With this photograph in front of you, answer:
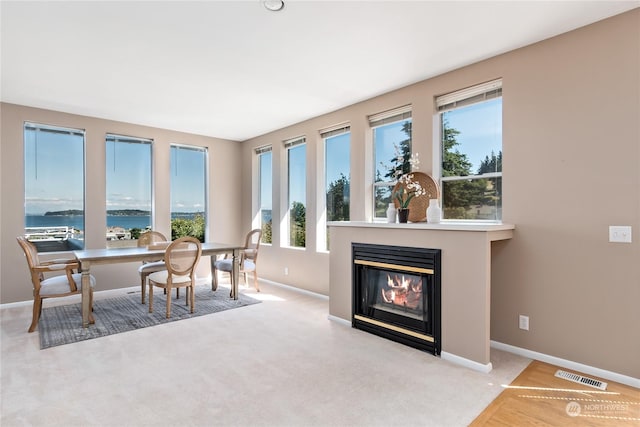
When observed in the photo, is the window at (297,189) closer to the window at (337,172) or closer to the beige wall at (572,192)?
the window at (337,172)

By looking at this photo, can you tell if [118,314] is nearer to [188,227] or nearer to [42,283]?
[42,283]

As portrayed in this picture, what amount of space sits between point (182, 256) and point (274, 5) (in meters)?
2.99

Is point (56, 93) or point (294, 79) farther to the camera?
point (56, 93)

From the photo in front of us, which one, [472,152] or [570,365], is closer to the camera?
[570,365]

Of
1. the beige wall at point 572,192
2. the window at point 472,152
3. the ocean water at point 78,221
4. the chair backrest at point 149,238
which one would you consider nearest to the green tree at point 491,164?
the window at point 472,152

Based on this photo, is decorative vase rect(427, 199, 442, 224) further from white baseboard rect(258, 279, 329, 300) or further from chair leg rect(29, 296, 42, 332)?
chair leg rect(29, 296, 42, 332)

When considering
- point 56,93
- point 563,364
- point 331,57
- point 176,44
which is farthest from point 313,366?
point 56,93

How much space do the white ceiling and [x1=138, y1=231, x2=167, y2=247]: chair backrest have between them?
1923 mm

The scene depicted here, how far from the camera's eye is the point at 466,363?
9.00 ft

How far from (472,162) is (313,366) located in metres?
2.46

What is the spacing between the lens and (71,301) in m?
4.75

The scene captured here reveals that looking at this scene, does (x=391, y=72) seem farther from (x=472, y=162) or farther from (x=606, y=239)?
(x=606, y=239)

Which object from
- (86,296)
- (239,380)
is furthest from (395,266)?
(86,296)

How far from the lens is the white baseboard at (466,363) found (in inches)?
104
